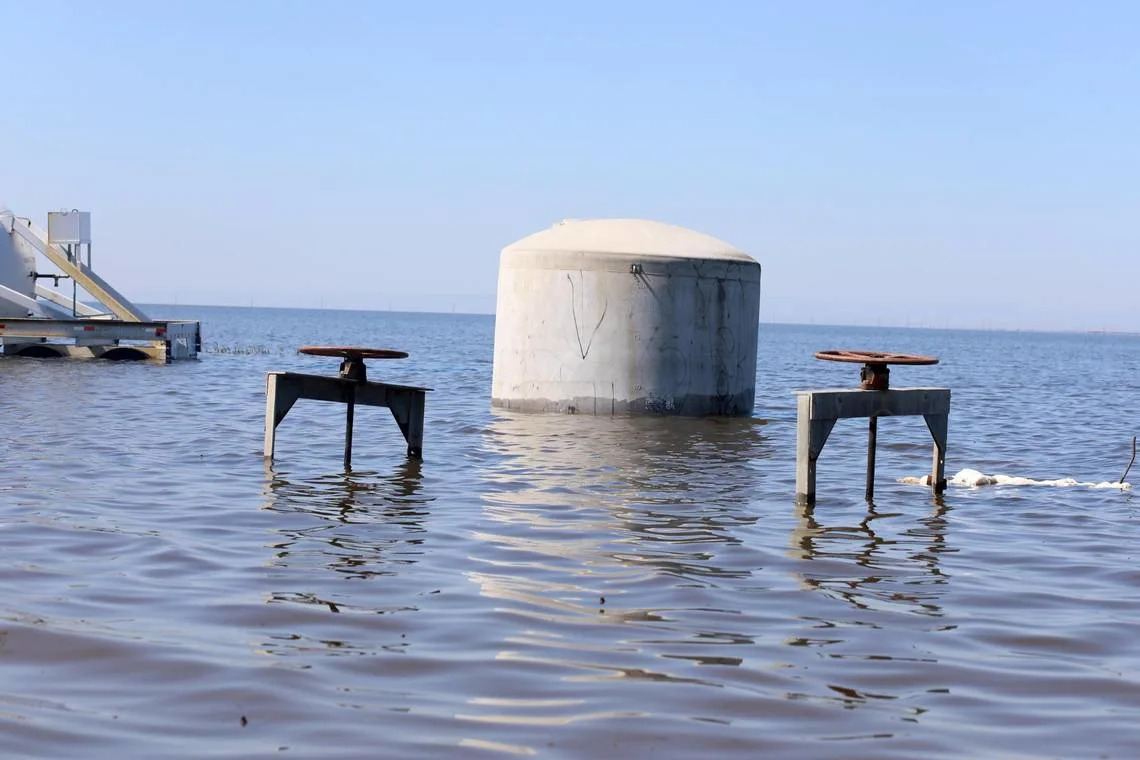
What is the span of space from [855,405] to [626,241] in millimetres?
8345

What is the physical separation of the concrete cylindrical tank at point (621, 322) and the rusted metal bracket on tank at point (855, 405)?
22.3 ft

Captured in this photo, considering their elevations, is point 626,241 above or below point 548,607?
above

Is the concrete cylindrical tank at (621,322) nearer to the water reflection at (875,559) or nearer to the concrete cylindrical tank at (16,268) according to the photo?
the water reflection at (875,559)

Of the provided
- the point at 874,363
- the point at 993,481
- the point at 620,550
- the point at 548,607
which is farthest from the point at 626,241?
the point at 548,607

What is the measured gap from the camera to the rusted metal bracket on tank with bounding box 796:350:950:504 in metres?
11.2

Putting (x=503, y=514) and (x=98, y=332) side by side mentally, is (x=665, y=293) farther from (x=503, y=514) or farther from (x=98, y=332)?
(x=98, y=332)

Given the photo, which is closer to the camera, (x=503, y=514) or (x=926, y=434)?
(x=503, y=514)

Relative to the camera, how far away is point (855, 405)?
11.3m

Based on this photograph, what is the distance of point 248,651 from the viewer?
6188mm

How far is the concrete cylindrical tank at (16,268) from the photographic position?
3444cm

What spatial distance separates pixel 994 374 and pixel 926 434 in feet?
113

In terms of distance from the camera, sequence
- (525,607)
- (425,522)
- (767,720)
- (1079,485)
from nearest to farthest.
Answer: (767,720), (525,607), (425,522), (1079,485)

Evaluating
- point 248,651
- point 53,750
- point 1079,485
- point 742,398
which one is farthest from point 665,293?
point 53,750

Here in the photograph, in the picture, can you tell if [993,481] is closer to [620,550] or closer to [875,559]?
[875,559]
